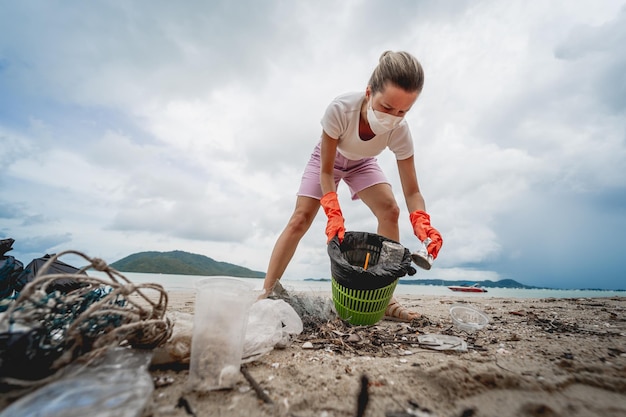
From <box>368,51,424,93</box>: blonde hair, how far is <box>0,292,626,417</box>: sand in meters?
2.16

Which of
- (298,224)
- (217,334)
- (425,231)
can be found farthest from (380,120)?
(217,334)

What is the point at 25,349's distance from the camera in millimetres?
925

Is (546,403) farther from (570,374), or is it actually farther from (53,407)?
(53,407)

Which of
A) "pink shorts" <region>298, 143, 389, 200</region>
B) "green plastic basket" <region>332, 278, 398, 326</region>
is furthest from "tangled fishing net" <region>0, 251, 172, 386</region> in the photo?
"pink shorts" <region>298, 143, 389, 200</region>

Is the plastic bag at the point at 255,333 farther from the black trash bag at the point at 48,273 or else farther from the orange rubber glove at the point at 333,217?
the black trash bag at the point at 48,273

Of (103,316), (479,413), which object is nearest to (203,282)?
(103,316)

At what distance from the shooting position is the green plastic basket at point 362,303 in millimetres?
2391

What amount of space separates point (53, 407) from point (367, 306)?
2032 millimetres

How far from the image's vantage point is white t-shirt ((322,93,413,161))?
9.73 feet

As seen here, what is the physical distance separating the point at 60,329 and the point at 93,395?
0.42m

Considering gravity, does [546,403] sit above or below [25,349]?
below

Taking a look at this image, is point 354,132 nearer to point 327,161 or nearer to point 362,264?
point 327,161

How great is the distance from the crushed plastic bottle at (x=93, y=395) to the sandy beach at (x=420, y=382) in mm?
129

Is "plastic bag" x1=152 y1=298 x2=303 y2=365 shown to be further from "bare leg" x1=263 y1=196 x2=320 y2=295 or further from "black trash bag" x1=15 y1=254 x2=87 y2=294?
"black trash bag" x1=15 y1=254 x2=87 y2=294
